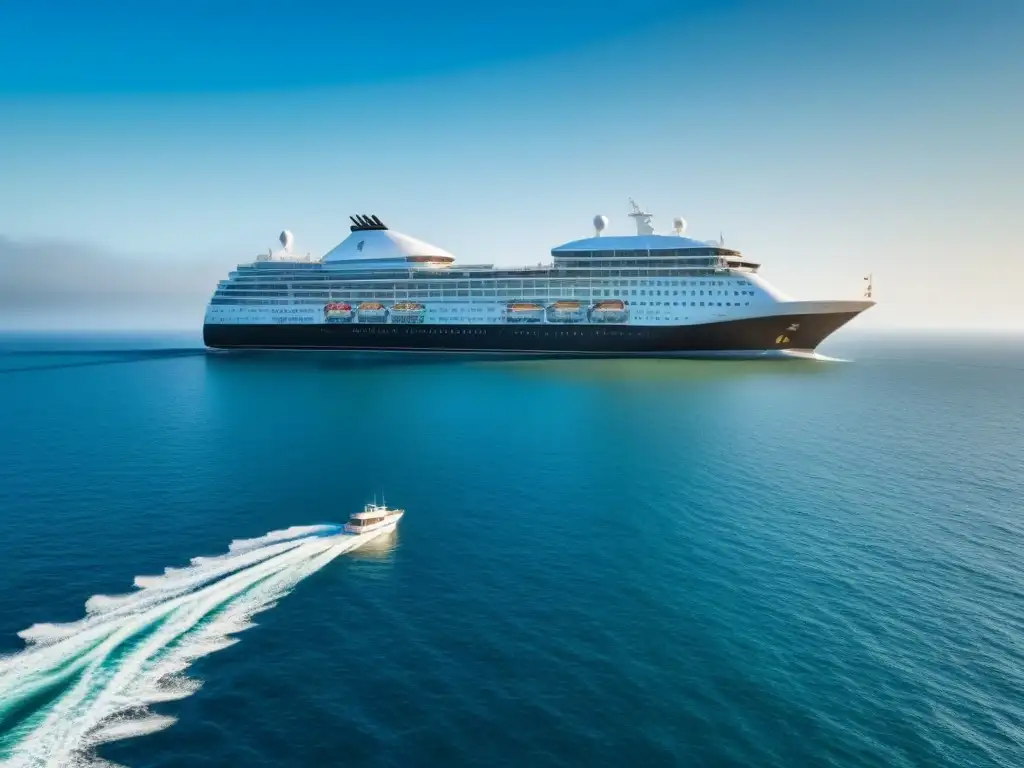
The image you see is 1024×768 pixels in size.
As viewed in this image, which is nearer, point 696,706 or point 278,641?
point 696,706

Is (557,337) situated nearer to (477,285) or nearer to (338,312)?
(477,285)

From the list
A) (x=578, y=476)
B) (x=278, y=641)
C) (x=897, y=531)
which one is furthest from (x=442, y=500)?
(x=897, y=531)

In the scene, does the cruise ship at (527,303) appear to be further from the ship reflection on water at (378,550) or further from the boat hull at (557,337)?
the ship reflection on water at (378,550)

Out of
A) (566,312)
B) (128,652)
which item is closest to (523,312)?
(566,312)

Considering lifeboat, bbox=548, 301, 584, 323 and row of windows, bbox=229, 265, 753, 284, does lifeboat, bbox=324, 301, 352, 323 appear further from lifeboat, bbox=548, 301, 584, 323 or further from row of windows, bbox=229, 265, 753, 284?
lifeboat, bbox=548, 301, 584, 323

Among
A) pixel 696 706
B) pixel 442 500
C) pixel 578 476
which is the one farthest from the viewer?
pixel 578 476

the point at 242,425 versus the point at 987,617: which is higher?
the point at 242,425

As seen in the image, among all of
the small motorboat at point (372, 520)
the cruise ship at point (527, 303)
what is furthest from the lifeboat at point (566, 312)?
the small motorboat at point (372, 520)

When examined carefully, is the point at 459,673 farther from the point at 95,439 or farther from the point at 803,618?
the point at 95,439
